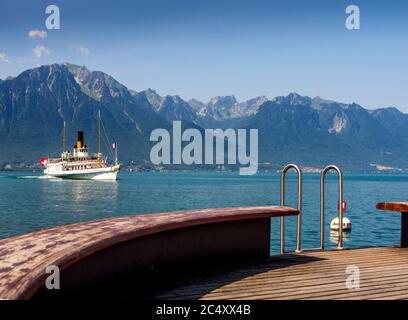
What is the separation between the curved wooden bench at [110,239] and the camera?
3609 millimetres

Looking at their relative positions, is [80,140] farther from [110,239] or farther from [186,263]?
[110,239]

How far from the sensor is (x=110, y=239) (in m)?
4.68

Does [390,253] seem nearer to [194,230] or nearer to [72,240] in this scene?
[194,230]

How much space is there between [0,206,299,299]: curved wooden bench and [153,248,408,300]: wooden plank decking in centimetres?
40

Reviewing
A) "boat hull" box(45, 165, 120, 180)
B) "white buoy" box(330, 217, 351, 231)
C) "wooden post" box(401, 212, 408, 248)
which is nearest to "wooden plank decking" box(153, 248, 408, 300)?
"wooden post" box(401, 212, 408, 248)

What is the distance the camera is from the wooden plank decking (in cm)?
510

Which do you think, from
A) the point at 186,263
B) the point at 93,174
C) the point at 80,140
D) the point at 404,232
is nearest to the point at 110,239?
the point at 186,263

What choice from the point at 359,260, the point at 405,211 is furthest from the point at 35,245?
the point at 405,211

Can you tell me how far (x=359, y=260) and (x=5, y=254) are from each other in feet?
15.9

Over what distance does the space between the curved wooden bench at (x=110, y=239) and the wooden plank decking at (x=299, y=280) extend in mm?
404

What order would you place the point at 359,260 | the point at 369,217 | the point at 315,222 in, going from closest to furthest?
the point at 359,260
the point at 315,222
the point at 369,217

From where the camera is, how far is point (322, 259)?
7.18 m

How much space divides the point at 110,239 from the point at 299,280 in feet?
7.33

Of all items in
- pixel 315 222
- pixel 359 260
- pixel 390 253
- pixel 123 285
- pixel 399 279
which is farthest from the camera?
pixel 315 222
